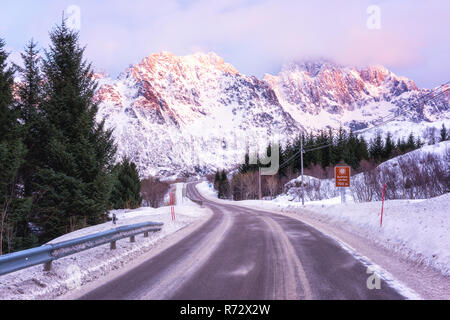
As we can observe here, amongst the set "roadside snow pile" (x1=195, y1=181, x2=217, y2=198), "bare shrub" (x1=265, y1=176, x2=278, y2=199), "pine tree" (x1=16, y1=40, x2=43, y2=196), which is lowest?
"roadside snow pile" (x1=195, y1=181, x2=217, y2=198)

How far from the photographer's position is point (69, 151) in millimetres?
19469

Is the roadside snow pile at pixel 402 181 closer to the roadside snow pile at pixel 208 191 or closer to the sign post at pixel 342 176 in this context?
the sign post at pixel 342 176

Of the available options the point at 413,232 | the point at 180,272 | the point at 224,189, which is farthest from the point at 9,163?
the point at 224,189

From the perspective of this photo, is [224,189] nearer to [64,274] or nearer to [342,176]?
[342,176]

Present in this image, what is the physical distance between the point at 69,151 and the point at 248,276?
1726 centimetres

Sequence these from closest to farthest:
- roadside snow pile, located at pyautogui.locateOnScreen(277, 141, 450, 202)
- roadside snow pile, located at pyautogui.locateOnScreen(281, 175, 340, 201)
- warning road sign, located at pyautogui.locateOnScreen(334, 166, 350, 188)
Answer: warning road sign, located at pyautogui.locateOnScreen(334, 166, 350, 188)
roadside snow pile, located at pyautogui.locateOnScreen(277, 141, 450, 202)
roadside snow pile, located at pyautogui.locateOnScreen(281, 175, 340, 201)

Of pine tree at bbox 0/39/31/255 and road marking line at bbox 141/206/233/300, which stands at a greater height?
pine tree at bbox 0/39/31/255

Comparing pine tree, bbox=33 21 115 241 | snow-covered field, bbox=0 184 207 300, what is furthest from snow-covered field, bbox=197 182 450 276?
pine tree, bbox=33 21 115 241

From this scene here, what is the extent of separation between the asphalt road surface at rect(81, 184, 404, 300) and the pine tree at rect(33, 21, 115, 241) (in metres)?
12.0

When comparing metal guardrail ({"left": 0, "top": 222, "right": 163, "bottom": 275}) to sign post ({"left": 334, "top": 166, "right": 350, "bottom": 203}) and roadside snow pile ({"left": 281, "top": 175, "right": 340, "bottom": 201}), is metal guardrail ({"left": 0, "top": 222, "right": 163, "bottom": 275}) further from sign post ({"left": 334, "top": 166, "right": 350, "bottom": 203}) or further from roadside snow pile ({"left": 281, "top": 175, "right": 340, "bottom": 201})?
roadside snow pile ({"left": 281, "top": 175, "right": 340, "bottom": 201})

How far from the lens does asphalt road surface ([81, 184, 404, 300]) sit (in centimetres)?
513

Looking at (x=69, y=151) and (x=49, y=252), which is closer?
(x=49, y=252)

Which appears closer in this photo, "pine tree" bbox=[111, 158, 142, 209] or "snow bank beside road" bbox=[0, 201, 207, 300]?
"snow bank beside road" bbox=[0, 201, 207, 300]
